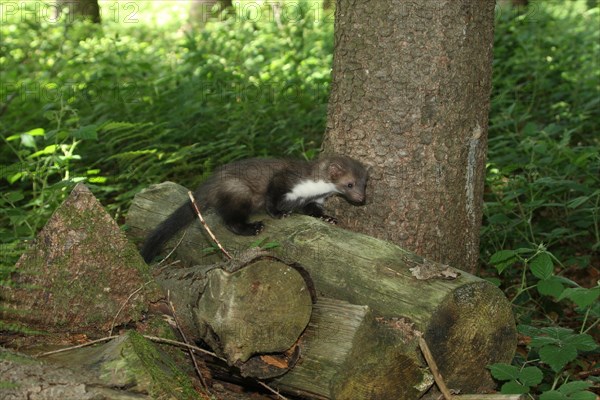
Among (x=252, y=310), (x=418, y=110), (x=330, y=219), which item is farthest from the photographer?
(x=330, y=219)

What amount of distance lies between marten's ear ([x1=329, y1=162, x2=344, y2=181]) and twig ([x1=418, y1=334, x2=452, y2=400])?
157cm

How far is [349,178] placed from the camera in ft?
15.7

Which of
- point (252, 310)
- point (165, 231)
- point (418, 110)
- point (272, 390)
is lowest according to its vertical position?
point (272, 390)

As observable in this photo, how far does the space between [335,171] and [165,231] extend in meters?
1.31

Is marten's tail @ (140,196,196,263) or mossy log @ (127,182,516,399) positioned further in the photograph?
marten's tail @ (140,196,196,263)

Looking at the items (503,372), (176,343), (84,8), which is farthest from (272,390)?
(84,8)

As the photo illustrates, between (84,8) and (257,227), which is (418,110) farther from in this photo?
(84,8)

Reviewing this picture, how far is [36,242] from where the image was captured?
392cm

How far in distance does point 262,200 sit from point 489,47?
2085 millimetres

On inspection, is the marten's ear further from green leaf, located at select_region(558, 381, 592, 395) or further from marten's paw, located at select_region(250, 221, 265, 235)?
green leaf, located at select_region(558, 381, 592, 395)

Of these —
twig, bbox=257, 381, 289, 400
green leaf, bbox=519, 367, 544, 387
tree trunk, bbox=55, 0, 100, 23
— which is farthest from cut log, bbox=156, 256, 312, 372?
tree trunk, bbox=55, 0, 100, 23

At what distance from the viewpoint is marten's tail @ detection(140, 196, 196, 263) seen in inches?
200

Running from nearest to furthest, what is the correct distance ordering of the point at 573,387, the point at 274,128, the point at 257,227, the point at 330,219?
the point at 573,387, the point at 257,227, the point at 330,219, the point at 274,128

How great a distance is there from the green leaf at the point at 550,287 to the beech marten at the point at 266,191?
4.28ft
